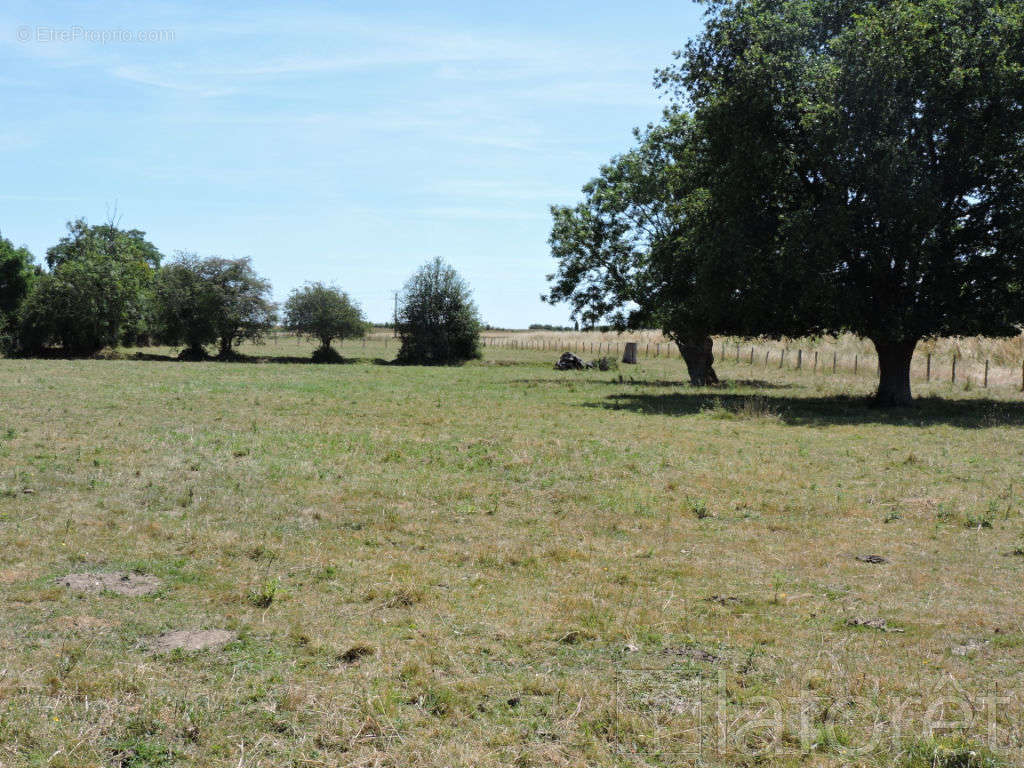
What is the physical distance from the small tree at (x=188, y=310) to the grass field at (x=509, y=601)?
47873 mm

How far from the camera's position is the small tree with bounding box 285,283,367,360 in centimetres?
6575

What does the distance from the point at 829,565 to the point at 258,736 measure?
633cm

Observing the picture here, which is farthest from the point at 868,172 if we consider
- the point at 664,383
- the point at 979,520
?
the point at 664,383

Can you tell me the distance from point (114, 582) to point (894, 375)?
25.7m

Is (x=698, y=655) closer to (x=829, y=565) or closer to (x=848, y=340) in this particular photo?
(x=829, y=565)

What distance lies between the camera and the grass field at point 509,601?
15.8 ft

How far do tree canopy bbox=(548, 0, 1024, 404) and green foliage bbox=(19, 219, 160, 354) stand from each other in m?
49.7

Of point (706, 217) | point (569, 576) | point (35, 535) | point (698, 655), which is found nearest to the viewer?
point (698, 655)

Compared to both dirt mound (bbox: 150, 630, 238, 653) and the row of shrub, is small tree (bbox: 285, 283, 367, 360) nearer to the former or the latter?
the row of shrub

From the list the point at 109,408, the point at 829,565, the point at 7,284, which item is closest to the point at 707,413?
the point at 829,565

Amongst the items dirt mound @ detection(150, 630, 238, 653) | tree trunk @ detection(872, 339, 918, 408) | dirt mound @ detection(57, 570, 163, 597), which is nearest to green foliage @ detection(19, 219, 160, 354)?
tree trunk @ detection(872, 339, 918, 408)

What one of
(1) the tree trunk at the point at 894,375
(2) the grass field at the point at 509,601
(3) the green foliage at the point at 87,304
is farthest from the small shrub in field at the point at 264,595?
(3) the green foliage at the point at 87,304

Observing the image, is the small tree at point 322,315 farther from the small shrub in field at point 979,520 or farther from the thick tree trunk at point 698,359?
the small shrub in field at point 979,520

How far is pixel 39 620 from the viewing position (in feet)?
21.9
